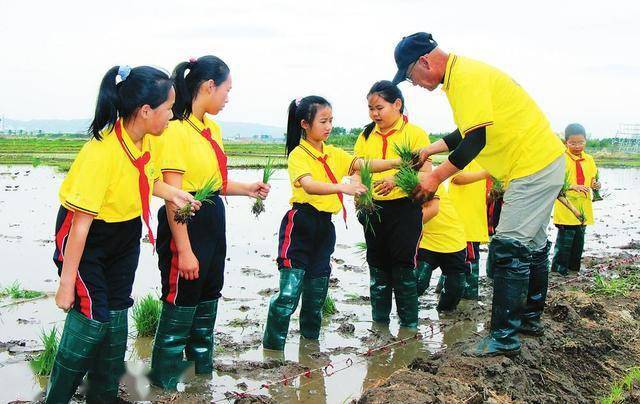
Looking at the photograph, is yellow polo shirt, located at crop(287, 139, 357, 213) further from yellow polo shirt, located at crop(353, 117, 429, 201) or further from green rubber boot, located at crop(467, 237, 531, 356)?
green rubber boot, located at crop(467, 237, 531, 356)

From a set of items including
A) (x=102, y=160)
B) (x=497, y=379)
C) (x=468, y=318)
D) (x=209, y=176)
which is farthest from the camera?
(x=468, y=318)

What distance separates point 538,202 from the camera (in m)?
4.23

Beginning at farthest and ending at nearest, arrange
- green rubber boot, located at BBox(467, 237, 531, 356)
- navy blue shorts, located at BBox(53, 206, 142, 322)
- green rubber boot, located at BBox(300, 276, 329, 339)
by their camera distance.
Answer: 1. green rubber boot, located at BBox(300, 276, 329, 339)
2. green rubber boot, located at BBox(467, 237, 531, 356)
3. navy blue shorts, located at BBox(53, 206, 142, 322)

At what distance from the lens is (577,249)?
833 centimetres

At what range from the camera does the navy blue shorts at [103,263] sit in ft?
10.8

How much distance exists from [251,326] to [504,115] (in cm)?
267

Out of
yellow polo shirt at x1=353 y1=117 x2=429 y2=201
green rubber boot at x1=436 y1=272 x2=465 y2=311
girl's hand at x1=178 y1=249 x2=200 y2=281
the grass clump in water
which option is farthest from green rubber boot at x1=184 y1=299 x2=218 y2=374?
green rubber boot at x1=436 y1=272 x2=465 y2=311

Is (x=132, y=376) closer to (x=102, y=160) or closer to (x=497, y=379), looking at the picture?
(x=102, y=160)

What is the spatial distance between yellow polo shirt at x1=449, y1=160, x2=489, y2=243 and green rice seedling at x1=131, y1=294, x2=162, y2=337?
309cm

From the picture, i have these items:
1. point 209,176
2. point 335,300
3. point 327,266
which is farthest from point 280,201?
point 209,176

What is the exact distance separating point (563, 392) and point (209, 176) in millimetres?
2441

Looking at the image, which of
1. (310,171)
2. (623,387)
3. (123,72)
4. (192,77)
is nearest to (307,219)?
(310,171)

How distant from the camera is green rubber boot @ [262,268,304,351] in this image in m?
4.79

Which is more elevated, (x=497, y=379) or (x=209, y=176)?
(x=209, y=176)
